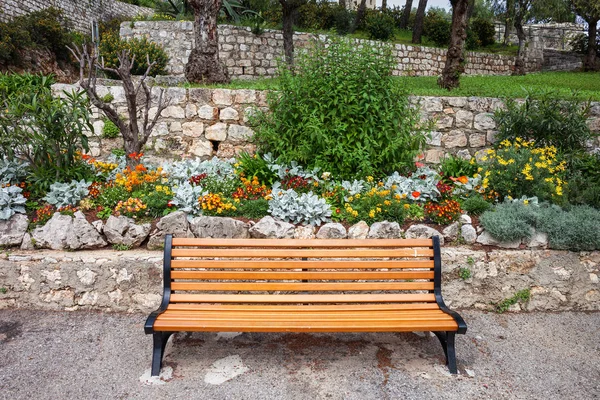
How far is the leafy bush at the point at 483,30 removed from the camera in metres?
20.0

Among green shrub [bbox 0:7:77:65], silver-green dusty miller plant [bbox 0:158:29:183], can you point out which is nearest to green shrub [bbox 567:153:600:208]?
silver-green dusty miller plant [bbox 0:158:29:183]

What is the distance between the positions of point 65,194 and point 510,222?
4.23m

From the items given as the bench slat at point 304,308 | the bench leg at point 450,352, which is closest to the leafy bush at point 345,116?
the bench slat at point 304,308

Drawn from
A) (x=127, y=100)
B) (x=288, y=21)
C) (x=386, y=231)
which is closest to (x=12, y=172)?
(x=127, y=100)

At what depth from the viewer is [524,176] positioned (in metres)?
4.51

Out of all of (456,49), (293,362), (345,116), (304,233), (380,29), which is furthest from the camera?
(380,29)

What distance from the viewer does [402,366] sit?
3.09m

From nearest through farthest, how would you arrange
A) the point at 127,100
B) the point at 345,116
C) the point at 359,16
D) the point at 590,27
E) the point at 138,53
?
1. the point at 127,100
2. the point at 345,116
3. the point at 138,53
4. the point at 590,27
5. the point at 359,16

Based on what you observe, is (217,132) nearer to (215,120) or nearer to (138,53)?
(215,120)

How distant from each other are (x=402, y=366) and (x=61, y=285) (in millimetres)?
2964

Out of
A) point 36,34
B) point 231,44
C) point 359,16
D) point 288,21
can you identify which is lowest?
point 231,44

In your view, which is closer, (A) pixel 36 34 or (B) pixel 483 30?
(A) pixel 36 34

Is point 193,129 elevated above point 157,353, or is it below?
above

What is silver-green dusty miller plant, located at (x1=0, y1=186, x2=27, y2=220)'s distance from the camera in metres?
3.97
